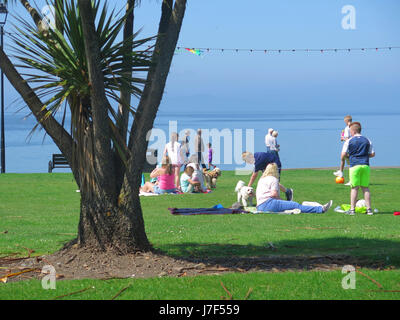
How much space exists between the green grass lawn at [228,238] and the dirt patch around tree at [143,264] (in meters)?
0.35

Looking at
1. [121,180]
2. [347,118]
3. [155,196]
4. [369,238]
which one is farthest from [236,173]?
[121,180]

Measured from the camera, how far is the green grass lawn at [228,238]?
20.8 feet

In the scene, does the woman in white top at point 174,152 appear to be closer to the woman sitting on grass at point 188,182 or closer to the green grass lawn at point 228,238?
the woman sitting on grass at point 188,182

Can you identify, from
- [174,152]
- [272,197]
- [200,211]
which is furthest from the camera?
[174,152]

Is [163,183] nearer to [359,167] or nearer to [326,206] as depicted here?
[326,206]

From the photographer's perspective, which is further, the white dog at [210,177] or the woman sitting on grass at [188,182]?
the white dog at [210,177]

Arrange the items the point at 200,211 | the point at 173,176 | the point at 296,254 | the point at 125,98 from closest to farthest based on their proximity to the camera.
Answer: the point at 125,98, the point at 296,254, the point at 200,211, the point at 173,176

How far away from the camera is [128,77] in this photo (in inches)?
300

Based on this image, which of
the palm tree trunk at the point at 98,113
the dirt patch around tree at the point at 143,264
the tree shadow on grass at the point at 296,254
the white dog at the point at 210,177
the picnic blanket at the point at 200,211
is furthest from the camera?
the white dog at the point at 210,177

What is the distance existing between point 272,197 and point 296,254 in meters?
4.95

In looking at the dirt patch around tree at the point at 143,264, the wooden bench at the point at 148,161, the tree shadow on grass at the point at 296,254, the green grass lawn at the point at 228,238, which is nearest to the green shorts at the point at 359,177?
the green grass lawn at the point at 228,238

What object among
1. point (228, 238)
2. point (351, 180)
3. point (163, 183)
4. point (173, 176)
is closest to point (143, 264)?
point (228, 238)

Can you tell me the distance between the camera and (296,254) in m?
8.38
